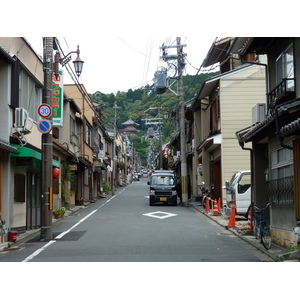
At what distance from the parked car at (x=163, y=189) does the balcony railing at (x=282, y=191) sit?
57.6ft

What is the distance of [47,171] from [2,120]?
95.9 inches

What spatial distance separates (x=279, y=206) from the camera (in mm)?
14352

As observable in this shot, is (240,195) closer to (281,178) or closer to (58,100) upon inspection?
(281,178)

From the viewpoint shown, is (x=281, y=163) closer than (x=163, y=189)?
Yes

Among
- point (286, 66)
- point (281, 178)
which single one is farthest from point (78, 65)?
point (281, 178)

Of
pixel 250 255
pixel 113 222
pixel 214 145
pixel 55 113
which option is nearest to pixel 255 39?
pixel 250 255

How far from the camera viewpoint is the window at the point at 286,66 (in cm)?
1395

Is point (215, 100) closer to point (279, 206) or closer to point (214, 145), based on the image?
point (214, 145)

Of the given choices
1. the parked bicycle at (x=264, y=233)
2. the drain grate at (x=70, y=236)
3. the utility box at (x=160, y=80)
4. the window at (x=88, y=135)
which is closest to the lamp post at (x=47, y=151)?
the drain grate at (x=70, y=236)

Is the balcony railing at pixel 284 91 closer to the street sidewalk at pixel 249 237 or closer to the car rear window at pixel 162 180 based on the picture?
the street sidewalk at pixel 249 237

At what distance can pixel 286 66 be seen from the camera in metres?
14.6

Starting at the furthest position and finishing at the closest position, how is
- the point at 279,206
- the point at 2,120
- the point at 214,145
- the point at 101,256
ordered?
the point at 214,145
the point at 2,120
the point at 279,206
the point at 101,256

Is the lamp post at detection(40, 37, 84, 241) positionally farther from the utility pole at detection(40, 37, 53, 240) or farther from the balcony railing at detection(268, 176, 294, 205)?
the balcony railing at detection(268, 176, 294, 205)

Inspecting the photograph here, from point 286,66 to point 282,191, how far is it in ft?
13.0
